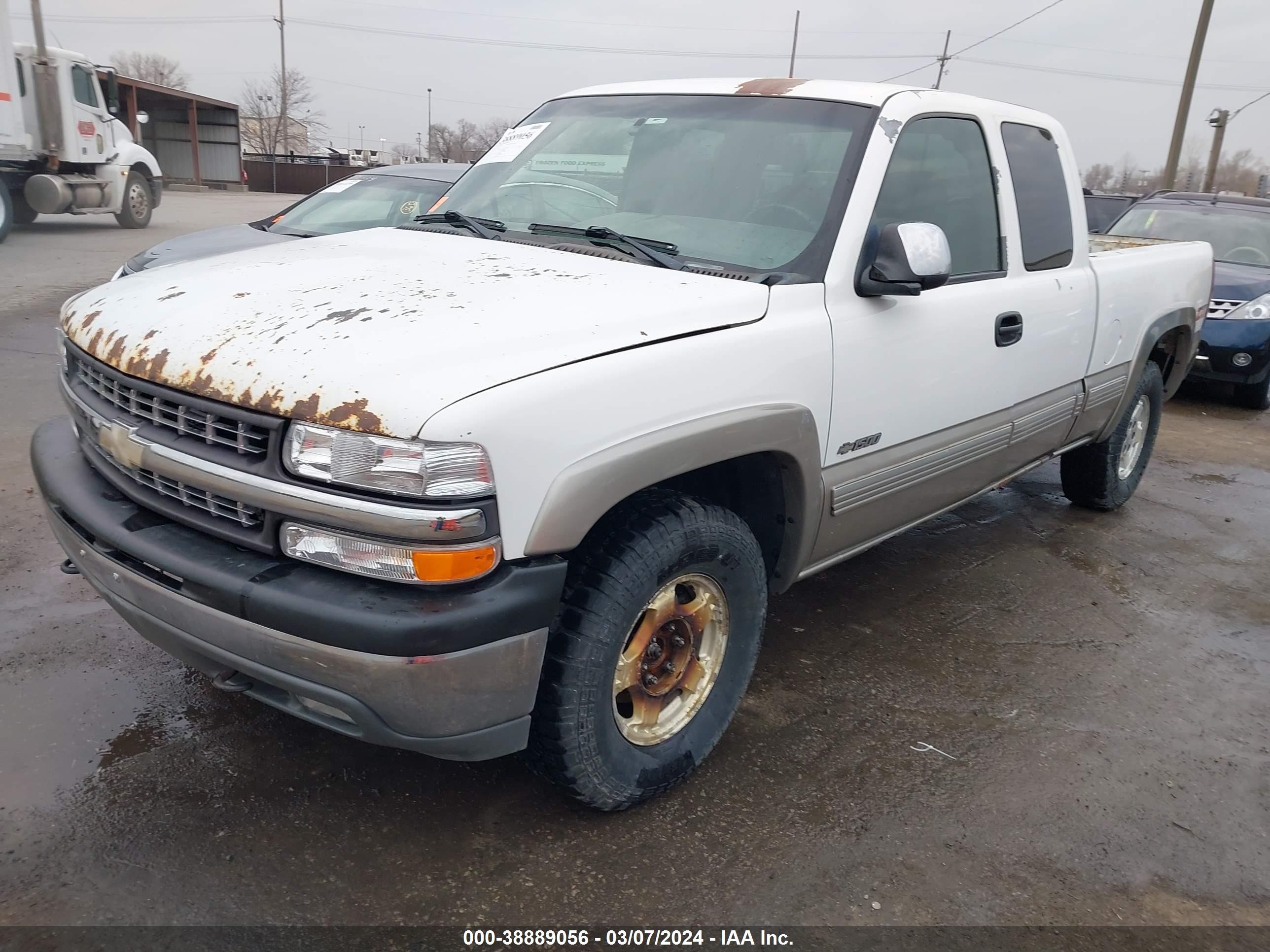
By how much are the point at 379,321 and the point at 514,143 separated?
5.84 feet

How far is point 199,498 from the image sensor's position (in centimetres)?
221

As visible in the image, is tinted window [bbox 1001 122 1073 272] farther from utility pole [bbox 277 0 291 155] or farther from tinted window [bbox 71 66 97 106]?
utility pole [bbox 277 0 291 155]

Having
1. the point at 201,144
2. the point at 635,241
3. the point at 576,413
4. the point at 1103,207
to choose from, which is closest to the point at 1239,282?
the point at 1103,207

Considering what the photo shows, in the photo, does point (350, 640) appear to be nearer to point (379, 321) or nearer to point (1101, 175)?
point (379, 321)

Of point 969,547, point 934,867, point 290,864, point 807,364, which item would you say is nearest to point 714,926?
point 934,867

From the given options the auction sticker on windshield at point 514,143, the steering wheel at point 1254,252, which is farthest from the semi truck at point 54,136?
the steering wheel at point 1254,252

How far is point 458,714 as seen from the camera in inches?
81.8

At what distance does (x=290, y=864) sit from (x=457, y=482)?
1.10 meters

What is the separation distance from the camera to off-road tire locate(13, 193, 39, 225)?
54.3 feet

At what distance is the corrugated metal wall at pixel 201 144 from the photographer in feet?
126

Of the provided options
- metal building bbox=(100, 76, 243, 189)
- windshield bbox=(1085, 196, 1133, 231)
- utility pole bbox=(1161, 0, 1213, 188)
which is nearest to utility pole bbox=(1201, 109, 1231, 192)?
utility pole bbox=(1161, 0, 1213, 188)

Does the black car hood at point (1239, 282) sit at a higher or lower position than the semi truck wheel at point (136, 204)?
higher

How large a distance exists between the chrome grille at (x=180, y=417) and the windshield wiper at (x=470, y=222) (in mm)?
1266

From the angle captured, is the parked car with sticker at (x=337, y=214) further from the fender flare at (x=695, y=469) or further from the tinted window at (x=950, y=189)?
the fender flare at (x=695, y=469)
